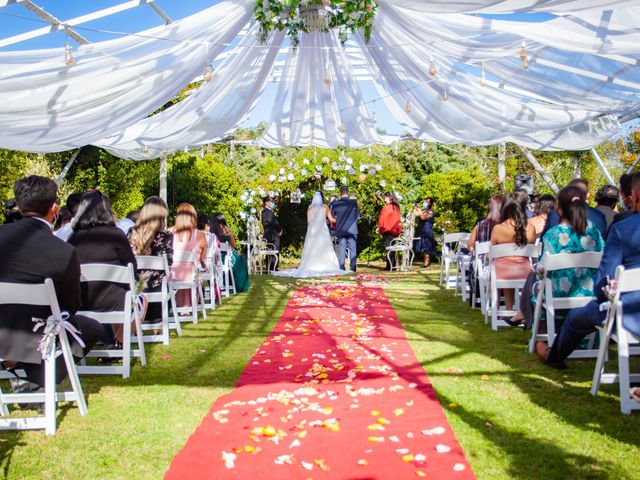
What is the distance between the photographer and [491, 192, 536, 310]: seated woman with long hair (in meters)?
6.48

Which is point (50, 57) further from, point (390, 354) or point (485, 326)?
point (485, 326)

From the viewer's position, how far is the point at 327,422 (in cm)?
348

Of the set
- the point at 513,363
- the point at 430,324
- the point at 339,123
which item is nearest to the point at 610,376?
the point at 513,363

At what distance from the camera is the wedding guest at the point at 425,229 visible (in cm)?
1423

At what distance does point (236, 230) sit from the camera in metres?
15.4

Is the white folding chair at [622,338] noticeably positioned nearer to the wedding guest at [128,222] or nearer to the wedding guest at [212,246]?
the wedding guest at [128,222]

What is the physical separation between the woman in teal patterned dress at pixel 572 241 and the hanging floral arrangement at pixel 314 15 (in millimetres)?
2633

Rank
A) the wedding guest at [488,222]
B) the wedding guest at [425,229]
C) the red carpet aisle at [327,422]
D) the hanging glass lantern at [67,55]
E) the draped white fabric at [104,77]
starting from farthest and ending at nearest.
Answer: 1. the wedding guest at [425,229]
2. the wedding guest at [488,222]
3. the draped white fabric at [104,77]
4. the hanging glass lantern at [67,55]
5. the red carpet aisle at [327,422]

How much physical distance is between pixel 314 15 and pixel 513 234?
3.22 m

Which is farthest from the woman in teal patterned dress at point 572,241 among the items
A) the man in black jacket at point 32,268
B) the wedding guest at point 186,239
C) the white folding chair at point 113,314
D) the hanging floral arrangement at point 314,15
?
the wedding guest at point 186,239

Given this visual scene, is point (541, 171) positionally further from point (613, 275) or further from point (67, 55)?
point (67, 55)

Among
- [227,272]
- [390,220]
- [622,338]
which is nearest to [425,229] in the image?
[390,220]

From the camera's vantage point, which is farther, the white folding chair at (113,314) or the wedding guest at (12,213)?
the wedding guest at (12,213)

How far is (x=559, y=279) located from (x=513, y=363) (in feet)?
2.59
